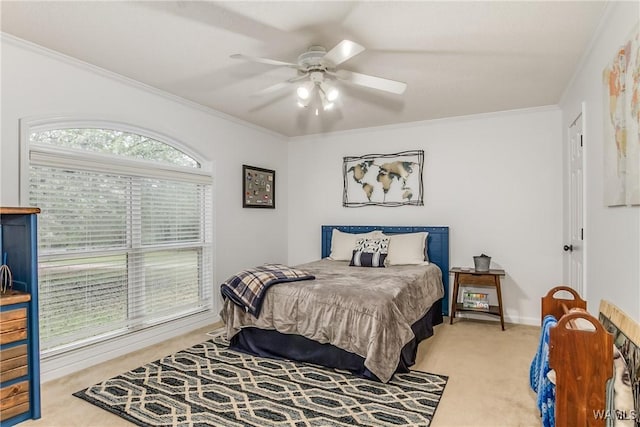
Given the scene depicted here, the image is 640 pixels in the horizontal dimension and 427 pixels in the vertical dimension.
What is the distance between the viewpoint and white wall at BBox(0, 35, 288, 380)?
260 cm

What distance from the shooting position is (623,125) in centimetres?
197

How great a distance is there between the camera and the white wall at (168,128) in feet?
8.54

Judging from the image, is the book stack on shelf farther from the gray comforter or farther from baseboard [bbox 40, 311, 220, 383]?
baseboard [bbox 40, 311, 220, 383]

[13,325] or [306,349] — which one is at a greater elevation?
[13,325]

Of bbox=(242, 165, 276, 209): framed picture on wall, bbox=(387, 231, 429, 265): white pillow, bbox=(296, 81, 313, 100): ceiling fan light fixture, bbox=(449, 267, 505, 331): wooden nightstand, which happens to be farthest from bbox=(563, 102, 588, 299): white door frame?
bbox=(242, 165, 276, 209): framed picture on wall

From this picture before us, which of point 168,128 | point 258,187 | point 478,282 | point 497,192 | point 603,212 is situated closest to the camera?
point 603,212

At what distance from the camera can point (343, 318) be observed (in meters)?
2.83

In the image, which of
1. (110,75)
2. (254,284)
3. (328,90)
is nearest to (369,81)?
(328,90)

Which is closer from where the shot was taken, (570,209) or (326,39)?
(326,39)

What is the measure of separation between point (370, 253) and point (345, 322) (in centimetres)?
160

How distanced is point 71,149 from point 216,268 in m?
1.94

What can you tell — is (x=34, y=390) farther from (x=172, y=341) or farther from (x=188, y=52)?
(x=188, y=52)

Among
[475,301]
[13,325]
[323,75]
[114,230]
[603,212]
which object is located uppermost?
[323,75]

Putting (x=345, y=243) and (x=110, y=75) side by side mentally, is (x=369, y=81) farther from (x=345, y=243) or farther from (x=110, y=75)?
(x=345, y=243)
